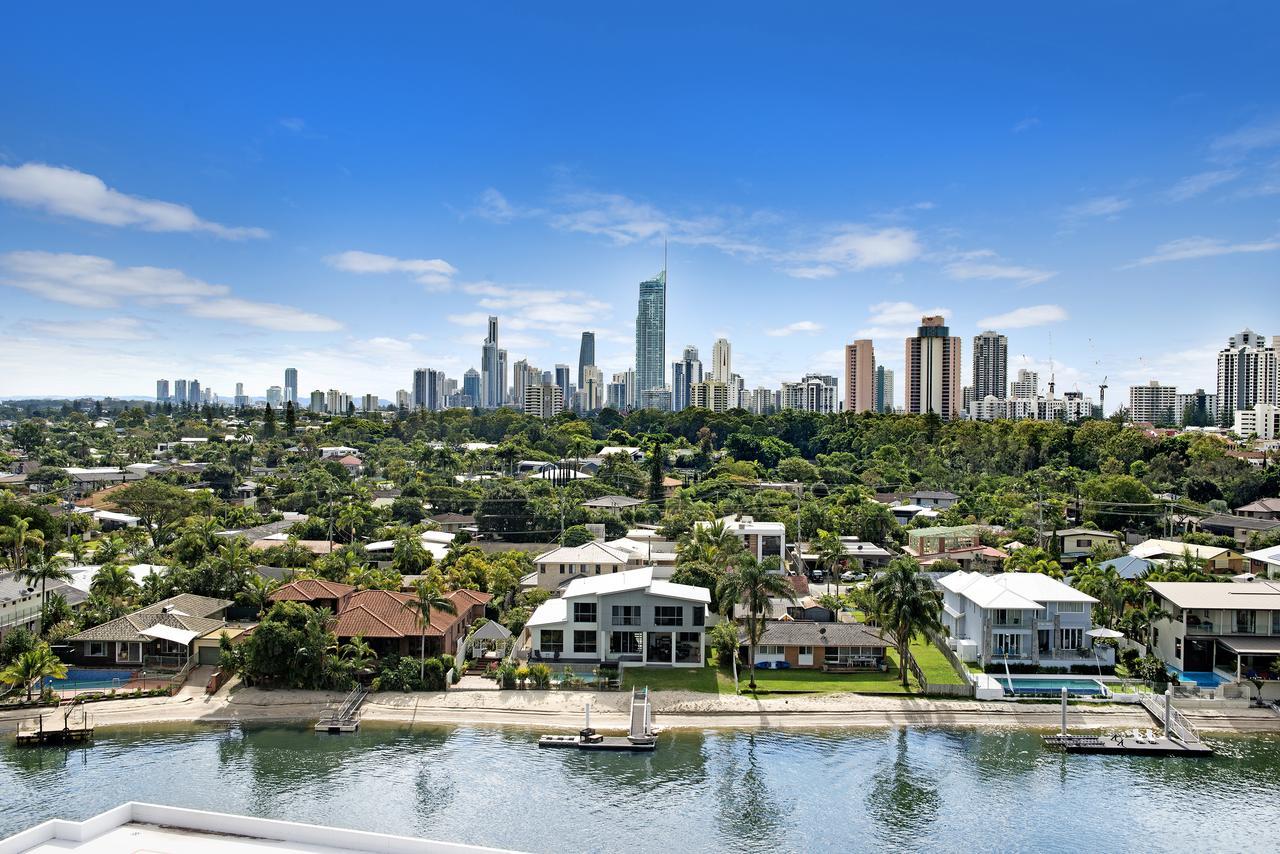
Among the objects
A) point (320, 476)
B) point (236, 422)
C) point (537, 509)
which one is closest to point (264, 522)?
point (320, 476)

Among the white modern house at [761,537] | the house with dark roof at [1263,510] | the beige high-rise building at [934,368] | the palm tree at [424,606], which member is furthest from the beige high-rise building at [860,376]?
the palm tree at [424,606]

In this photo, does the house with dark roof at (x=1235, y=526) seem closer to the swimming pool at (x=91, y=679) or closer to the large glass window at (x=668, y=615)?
the large glass window at (x=668, y=615)

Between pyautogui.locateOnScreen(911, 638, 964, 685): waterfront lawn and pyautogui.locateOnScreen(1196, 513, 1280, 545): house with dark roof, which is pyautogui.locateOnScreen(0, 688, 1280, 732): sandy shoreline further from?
pyautogui.locateOnScreen(1196, 513, 1280, 545): house with dark roof

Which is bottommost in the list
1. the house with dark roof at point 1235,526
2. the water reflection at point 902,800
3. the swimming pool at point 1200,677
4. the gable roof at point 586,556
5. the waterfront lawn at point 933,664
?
the water reflection at point 902,800

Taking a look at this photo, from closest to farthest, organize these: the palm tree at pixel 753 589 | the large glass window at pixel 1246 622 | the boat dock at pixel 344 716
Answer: the boat dock at pixel 344 716
the palm tree at pixel 753 589
the large glass window at pixel 1246 622

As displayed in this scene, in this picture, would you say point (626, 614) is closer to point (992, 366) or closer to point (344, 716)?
point (344, 716)
